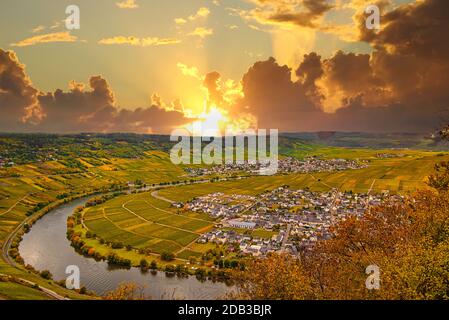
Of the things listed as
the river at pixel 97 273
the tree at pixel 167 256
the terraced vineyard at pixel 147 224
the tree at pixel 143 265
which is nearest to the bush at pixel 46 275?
the river at pixel 97 273

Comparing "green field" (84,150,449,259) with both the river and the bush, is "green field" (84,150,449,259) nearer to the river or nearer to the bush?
the river

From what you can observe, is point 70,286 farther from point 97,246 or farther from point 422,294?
point 422,294

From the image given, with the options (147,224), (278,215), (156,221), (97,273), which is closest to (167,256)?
(97,273)

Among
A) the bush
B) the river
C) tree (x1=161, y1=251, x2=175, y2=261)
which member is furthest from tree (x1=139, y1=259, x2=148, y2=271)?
the bush

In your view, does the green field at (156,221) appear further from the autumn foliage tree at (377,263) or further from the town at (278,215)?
the autumn foliage tree at (377,263)
